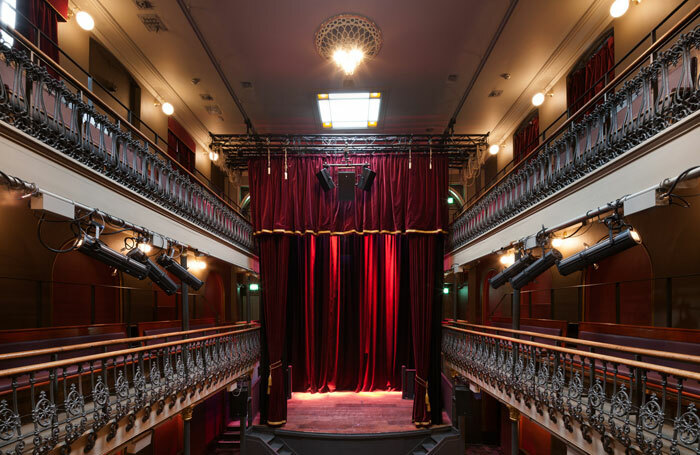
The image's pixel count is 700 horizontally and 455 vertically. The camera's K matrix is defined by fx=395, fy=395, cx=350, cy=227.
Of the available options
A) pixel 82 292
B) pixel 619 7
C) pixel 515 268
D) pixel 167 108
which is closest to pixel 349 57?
pixel 619 7

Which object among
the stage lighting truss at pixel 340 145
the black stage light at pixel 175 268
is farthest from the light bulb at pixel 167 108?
the black stage light at pixel 175 268

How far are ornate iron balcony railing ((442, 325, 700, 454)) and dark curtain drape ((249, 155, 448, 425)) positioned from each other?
102 inches

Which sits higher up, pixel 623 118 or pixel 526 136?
pixel 526 136

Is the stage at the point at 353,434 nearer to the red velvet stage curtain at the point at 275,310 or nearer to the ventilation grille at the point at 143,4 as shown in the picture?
the red velvet stage curtain at the point at 275,310

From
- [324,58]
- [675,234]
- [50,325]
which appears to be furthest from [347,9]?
[50,325]

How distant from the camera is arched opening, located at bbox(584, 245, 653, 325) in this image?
20.3 feet

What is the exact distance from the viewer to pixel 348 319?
11.1m

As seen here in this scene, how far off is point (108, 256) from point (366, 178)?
5437 mm

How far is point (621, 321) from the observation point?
663cm

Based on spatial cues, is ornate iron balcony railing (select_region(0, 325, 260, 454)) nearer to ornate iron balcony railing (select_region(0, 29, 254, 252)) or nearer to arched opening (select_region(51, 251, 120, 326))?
arched opening (select_region(51, 251, 120, 326))

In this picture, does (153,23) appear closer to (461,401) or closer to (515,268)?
(515,268)

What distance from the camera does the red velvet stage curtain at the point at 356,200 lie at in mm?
8938

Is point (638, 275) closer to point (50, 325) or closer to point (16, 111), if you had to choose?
point (16, 111)

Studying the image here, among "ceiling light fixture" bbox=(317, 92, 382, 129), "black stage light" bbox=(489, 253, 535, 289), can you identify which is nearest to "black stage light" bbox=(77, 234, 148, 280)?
"ceiling light fixture" bbox=(317, 92, 382, 129)
